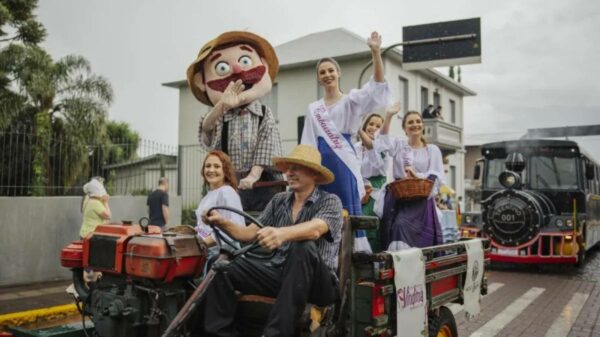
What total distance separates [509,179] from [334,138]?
312 inches

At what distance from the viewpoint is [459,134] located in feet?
88.5

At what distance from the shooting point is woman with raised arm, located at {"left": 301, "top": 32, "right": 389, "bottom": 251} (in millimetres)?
4504

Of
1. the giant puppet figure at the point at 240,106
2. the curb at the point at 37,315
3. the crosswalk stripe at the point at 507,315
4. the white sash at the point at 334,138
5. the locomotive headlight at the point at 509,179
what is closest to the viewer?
the white sash at the point at 334,138

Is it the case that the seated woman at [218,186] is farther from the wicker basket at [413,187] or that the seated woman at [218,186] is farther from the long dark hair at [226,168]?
the wicker basket at [413,187]

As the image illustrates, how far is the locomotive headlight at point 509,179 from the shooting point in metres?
11.4

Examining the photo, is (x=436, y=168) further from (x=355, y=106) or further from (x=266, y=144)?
(x=266, y=144)

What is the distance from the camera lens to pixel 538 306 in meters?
7.90

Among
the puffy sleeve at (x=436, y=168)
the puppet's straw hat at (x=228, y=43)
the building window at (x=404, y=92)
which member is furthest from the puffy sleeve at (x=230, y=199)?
the building window at (x=404, y=92)

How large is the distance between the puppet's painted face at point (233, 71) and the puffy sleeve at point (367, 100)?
3.13ft

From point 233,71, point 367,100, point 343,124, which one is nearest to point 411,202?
point 343,124

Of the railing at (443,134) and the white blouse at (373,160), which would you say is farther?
the railing at (443,134)

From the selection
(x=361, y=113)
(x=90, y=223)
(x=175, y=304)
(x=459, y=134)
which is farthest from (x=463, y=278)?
(x=459, y=134)

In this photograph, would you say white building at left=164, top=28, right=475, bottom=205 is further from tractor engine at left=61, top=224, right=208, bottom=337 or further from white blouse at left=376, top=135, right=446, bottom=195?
tractor engine at left=61, top=224, right=208, bottom=337

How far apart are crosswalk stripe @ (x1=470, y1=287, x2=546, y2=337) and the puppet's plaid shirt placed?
3.19 metres
